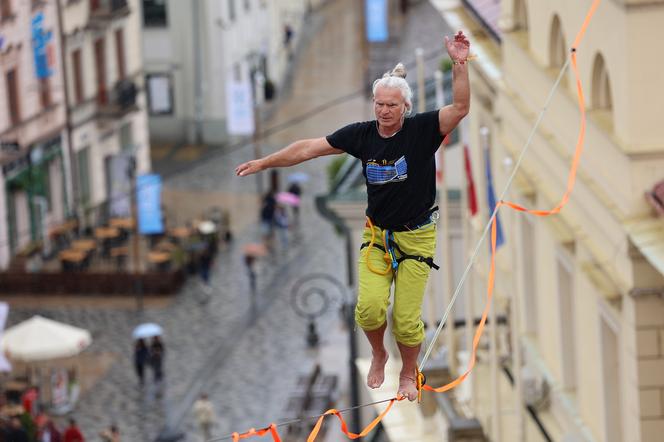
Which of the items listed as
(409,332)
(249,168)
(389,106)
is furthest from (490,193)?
(389,106)

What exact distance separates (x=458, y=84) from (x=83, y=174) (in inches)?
2144

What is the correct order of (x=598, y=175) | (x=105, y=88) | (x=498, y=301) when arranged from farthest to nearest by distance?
(x=105, y=88), (x=498, y=301), (x=598, y=175)

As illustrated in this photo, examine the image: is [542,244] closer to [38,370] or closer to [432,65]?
[38,370]

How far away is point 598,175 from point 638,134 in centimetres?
157

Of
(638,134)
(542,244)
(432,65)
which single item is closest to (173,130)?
(432,65)

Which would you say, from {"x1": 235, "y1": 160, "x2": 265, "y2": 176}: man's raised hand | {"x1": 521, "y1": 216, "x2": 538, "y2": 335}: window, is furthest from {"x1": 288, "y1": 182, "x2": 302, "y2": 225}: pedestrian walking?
{"x1": 235, "y1": 160, "x2": 265, "y2": 176}: man's raised hand

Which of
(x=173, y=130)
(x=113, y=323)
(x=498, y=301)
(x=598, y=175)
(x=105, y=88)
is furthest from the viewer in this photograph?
(x=173, y=130)

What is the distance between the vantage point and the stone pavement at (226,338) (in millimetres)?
44688

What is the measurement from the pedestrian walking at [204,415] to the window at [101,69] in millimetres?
29038

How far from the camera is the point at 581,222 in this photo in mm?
21891

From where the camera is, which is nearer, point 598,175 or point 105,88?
point 598,175

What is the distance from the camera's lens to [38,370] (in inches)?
1863

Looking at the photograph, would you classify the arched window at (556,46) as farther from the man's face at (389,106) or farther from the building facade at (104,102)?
the building facade at (104,102)

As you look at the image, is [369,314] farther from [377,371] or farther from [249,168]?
[249,168]
